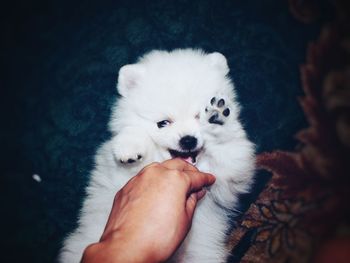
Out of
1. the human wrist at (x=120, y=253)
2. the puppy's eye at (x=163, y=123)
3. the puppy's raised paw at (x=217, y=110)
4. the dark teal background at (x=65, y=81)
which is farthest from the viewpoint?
the dark teal background at (x=65, y=81)

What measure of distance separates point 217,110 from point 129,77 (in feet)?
1.98

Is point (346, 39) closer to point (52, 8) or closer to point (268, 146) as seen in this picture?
point (268, 146)

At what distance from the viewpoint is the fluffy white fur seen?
175 centimetres

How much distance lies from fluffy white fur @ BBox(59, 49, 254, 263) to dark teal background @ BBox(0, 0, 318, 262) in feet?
0.53

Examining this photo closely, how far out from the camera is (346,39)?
5.66ft

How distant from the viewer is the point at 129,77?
6.32 ft

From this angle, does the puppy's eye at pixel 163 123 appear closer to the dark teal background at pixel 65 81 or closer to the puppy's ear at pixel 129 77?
the puppy's ear at pixel 129 77

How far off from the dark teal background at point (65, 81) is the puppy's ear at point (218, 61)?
0.43 ft

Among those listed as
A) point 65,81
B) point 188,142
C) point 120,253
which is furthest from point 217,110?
point 65,81

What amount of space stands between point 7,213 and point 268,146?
170cm

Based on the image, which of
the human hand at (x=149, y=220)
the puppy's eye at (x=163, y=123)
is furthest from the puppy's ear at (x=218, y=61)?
the human hand at (x=149, y=220)

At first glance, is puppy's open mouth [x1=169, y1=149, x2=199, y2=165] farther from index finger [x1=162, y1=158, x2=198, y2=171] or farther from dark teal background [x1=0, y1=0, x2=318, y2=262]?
dark teal background [x1=0, y1=0, x2=318, y2=262]

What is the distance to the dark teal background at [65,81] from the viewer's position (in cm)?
205

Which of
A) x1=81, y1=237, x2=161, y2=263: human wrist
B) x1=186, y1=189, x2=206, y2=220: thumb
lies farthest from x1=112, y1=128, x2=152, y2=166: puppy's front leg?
x1=81, y1=237, x2=161, y2=263: human wrist
